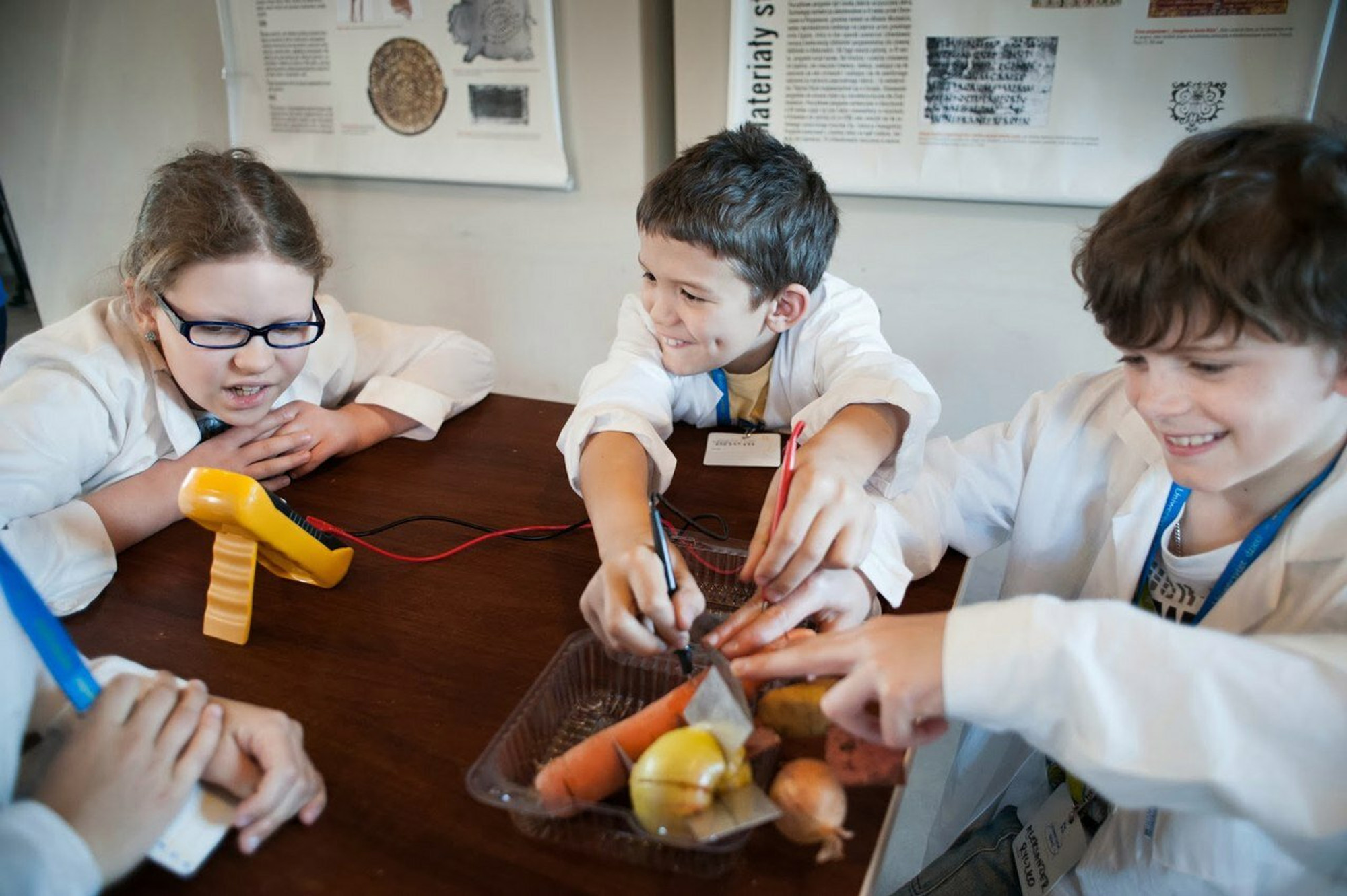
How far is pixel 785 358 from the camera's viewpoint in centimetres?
130

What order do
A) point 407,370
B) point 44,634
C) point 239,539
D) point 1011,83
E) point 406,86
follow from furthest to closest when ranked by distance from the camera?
point 406,86, point 1011,83, point 407,370, point 239,539, point 44,634

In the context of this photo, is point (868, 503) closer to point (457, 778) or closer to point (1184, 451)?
point (1184, 451)

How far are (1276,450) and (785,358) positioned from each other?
2.29 feet

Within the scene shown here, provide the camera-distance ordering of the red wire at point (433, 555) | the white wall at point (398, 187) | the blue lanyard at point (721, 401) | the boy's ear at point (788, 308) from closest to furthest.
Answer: the red wire at point (433, 555), the boy's ear at point (788, 308), the blue lanyard at point (721, 401), the white wall at point (398, 187)

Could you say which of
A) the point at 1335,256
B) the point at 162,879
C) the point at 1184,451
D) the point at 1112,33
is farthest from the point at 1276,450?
the point at 1112,33

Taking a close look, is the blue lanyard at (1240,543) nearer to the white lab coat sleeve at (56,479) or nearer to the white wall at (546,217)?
the white wall at (546,217)

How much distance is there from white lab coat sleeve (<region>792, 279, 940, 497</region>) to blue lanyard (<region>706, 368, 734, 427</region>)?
5.4 inches

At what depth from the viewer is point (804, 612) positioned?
2.56 ft

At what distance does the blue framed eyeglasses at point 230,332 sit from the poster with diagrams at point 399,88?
1.02 metres

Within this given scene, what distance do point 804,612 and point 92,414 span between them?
92 centimetres

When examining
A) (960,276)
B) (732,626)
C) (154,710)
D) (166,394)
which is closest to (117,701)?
(154,710)

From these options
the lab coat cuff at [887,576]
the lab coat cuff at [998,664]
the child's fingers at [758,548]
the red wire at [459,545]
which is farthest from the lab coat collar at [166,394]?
the lab coat cuff at [998,664]

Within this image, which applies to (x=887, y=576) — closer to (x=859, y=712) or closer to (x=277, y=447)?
(x=859, y=712)

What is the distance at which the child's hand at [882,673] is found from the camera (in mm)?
610
